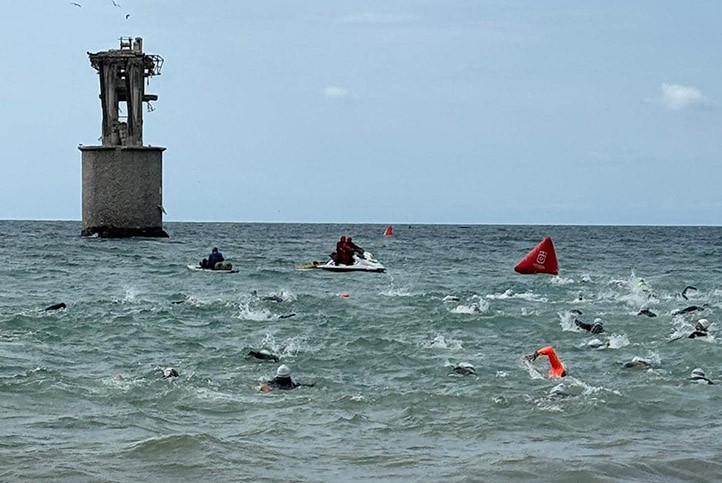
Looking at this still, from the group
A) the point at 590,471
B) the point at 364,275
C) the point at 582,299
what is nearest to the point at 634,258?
the point at 364,275

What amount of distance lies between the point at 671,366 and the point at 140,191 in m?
51.2

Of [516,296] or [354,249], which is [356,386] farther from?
[354,249]

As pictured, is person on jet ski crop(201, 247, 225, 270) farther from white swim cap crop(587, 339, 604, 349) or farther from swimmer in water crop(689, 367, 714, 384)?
swimmer in water crop(689, 367, 714, 384)

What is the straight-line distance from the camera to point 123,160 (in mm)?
66250

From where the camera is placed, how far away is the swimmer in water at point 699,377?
17.3 m

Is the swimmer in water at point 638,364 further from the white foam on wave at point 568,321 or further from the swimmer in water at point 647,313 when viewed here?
the swimmer in water at point 647,313

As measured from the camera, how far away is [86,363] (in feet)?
61.0

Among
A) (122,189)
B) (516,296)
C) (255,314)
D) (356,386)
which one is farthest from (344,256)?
(122,189)

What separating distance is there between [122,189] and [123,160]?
65.4 inches

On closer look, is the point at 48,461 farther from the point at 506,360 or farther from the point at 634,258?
the point at 634,258

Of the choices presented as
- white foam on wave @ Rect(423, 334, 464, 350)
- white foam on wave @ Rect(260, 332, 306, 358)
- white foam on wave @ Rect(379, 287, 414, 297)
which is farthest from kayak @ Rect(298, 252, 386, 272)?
white foam on wave @ Rect(423, 334, 464, 350)

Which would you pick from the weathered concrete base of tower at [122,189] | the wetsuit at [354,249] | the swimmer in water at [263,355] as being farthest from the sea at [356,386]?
the weathered concrete base of tower at [122,189]

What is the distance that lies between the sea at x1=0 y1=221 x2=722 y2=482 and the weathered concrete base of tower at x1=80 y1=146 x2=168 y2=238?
32.8 m

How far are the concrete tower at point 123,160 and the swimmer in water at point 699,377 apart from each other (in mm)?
52001
